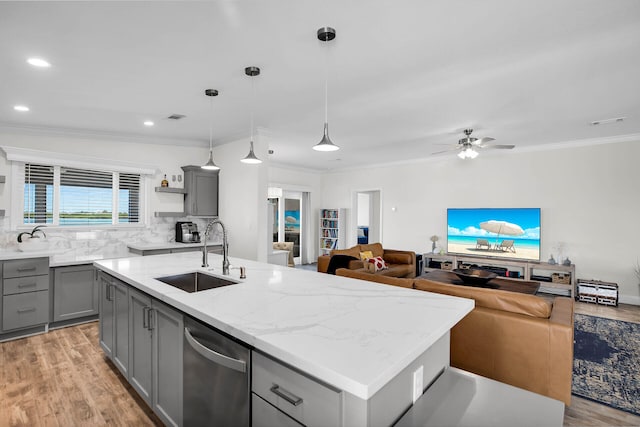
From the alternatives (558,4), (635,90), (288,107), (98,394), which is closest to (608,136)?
(635,90)

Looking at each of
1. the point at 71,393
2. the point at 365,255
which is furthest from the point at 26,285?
the point at 365,255

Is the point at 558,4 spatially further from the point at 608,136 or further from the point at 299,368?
the point at 608,136

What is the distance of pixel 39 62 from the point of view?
2607mm

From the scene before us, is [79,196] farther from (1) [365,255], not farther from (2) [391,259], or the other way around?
(2) [391,259]

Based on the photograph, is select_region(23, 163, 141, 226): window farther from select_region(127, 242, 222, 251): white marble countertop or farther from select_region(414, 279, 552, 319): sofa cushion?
select_region(414, 279, 552, 319): sofa cushion

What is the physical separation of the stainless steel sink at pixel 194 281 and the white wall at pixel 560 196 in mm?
5409

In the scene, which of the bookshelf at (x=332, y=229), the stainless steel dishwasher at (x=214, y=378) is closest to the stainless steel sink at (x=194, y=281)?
the stainless steel dishwasher at (x=214, y=378)

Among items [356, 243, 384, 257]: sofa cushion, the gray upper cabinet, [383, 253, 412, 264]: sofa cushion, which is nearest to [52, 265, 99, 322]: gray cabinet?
the gray upper cabinet

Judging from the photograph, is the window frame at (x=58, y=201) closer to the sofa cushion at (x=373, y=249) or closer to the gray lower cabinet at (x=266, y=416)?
the sofa cushion at (x=373, y=249)

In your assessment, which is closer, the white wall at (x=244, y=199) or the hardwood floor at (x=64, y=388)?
the hardwood floor at (x=64, y=388)

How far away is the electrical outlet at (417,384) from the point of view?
50.3 inches

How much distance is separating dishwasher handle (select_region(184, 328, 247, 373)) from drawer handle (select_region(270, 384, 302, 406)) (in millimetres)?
192

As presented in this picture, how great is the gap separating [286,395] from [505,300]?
6.42 feet

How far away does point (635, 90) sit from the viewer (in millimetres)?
3199
